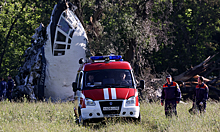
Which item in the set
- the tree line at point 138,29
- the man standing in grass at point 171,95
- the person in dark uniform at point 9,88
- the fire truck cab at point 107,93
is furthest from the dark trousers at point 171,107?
the person in dark uniform at point 9,88

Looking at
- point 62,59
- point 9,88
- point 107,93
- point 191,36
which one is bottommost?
point 9,88

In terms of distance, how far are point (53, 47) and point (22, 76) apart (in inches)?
142

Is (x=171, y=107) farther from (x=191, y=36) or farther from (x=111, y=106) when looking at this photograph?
(x=191, y=36)

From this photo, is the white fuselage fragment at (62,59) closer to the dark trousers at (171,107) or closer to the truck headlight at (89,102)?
the dark trousers at (171,107)

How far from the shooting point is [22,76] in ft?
75.4

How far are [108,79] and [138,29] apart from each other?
1188cm

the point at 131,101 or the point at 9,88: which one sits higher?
the point at 131,101

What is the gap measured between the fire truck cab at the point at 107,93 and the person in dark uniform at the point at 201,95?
2.05 meters

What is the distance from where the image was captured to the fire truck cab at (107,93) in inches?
398

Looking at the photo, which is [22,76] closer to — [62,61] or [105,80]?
[62,61]

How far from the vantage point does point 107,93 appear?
10.2 metres

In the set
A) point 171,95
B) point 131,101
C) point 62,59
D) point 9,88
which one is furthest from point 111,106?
point 9,88

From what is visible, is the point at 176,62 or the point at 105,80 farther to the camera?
the point at 176,62

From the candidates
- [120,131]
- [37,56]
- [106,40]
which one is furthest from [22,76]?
[120,131]
